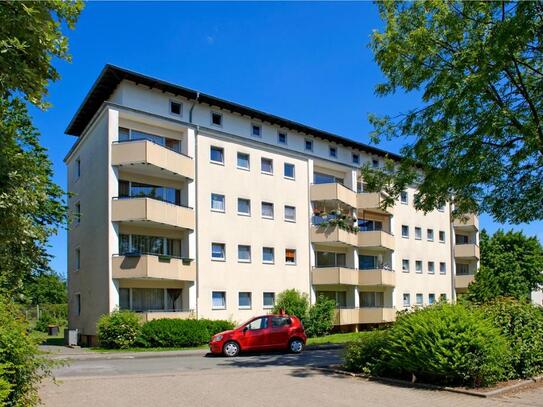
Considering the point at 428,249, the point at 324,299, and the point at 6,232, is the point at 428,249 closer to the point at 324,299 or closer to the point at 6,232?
the point at 324,299

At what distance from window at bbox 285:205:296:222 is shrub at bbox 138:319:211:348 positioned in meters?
11.1

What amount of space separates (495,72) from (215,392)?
9490 millimetres

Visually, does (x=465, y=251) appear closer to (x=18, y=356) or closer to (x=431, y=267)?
(x=431, y=267)

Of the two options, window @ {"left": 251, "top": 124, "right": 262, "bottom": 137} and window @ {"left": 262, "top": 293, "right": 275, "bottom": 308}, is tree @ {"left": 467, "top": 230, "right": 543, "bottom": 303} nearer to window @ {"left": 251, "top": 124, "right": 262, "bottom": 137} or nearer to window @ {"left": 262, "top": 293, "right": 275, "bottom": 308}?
window @ {"left": 262, "top": 293, "right": 275, "bottom": 308}

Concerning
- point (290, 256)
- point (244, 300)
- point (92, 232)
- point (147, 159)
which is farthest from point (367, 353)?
point (290, 256)

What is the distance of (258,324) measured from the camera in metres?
22.6

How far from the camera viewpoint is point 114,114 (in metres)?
28.4

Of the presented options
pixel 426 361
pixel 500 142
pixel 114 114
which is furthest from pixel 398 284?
pixel 426 361

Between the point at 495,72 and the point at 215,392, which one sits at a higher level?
the point at 495,72

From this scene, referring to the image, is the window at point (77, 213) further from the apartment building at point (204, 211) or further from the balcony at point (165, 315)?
the balcony at point (165, 315)

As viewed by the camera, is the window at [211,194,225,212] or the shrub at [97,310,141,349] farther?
the window at [211,194,225,212]

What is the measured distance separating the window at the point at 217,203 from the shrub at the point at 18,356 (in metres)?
24.5

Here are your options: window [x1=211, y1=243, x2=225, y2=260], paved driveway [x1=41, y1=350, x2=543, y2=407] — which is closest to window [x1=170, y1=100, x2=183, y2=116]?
window [x1=211, y1=243, x2=225, y2=260]

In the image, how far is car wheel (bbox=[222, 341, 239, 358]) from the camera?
21.5 metres
